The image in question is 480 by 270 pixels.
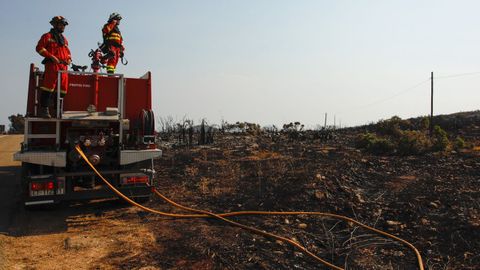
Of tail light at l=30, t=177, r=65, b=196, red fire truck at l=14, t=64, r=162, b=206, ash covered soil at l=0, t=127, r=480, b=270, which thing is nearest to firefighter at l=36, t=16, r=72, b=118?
red fire truck at l=14, t=64, r=162, b=206

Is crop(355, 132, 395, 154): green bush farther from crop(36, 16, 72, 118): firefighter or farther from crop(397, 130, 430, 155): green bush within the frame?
crop(36, 16, 72, 118): firefighter

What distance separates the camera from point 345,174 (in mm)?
9078

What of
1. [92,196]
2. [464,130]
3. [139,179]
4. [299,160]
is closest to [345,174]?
[299,160]

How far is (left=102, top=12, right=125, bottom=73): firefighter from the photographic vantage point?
8356 millimetres

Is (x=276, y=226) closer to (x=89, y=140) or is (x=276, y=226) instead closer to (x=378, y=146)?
(x=89, y=140)

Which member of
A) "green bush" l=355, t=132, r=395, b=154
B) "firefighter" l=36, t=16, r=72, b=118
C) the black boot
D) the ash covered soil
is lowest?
the ash covered soil

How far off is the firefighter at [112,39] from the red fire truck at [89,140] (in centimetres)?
133

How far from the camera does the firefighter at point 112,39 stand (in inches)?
329

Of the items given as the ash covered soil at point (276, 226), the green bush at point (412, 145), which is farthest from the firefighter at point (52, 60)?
the green bush at point (412, 145)

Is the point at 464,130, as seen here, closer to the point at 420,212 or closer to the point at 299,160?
the point at 299,160

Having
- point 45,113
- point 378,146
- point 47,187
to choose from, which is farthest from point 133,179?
point 378,146

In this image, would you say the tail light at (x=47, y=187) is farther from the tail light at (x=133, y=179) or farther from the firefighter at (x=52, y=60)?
the firefighter at (x=52, y=60)

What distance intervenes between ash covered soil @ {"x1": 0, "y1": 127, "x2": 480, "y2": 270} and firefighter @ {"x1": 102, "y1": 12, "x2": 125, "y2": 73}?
2994 mm

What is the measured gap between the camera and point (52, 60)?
671 centimetres
